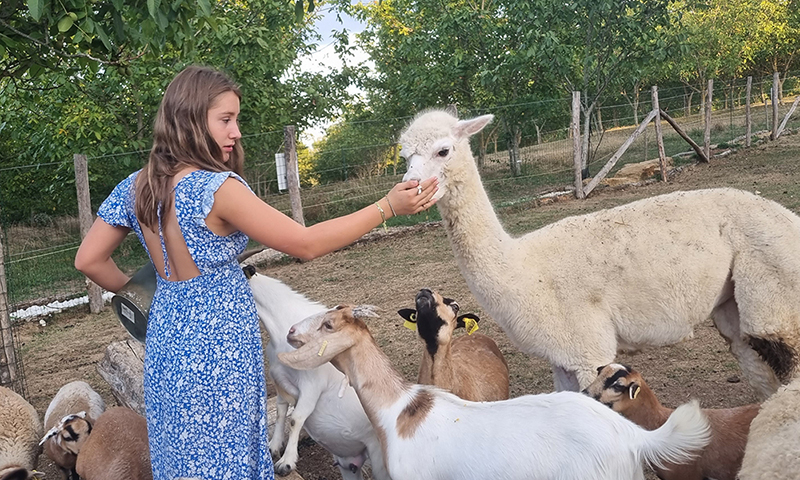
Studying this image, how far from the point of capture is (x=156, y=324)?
272 centimetres

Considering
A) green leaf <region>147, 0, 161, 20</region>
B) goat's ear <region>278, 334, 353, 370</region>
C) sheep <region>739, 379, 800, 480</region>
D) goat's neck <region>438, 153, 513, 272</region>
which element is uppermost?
green leaf <region>147, 0, 161, 20</region>

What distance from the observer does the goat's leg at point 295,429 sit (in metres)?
3.68

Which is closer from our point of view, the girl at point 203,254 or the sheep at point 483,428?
the girl at point 203,254

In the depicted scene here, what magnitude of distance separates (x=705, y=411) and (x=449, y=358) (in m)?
1.44

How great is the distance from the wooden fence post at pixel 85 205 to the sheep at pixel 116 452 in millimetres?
5996

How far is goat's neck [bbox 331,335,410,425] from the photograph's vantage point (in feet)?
10.9

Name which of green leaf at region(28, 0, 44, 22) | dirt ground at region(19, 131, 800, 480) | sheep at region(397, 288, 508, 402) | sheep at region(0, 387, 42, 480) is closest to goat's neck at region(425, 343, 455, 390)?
sheep at region(397, 288, 508, 402)

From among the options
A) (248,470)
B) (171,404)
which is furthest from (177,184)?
(248,470)

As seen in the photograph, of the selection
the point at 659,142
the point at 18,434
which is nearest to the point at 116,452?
the point at 18,434

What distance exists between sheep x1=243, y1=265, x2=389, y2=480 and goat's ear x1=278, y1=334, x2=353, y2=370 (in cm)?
49


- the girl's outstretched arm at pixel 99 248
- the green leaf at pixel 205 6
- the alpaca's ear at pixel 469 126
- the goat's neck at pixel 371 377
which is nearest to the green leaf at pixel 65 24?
the green leaf at pixel 205 6

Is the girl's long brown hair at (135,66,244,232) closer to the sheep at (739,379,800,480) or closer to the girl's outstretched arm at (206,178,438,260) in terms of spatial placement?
the girl's outstretched arm at (206,178,438,260)

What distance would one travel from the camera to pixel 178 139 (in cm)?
255

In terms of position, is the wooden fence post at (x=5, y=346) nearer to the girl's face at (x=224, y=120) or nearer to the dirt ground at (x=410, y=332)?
the dirt ground at (x=410, y=332)
